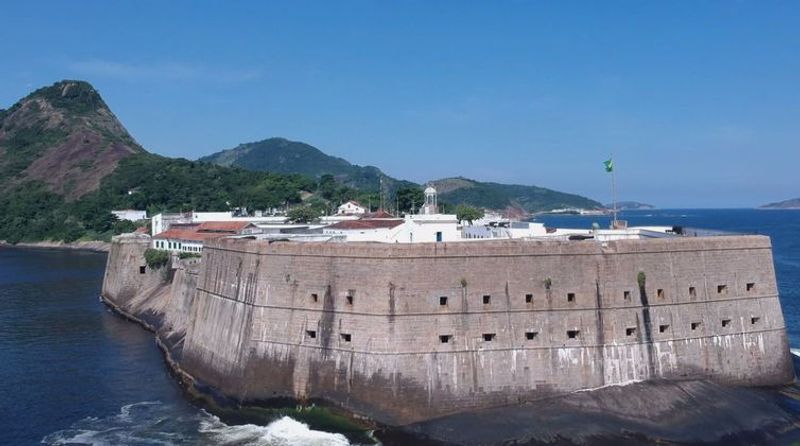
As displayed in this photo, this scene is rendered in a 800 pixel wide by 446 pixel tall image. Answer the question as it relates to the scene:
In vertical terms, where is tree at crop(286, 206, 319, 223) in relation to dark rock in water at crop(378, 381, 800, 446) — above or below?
above

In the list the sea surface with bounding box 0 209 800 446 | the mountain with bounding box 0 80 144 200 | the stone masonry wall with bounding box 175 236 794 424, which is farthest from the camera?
the mountain with bounding box 0 80 144 200

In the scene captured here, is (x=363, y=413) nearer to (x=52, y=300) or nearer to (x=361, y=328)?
(x=361, y=328)

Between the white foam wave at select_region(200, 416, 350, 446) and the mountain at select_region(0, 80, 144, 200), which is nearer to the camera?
the white foam wave at select_region(200, 416, 350, 446)

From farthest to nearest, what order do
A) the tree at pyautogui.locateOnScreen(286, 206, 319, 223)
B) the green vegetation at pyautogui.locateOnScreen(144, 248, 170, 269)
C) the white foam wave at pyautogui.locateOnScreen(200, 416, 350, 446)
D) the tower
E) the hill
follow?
1. the hill
2. the tree at pyautogui.locateOnScreen(286, 206, 319, 223)
3. the green vegetation at pyautogui.locateOnScreen(144, 248, 170, 269)
4. the tower
5. the white foam wave at pyautogui.locateOnScreen(200, 416, 350, 446)

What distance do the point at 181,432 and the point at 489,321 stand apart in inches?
468

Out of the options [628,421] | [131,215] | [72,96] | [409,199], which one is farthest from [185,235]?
[72,96]

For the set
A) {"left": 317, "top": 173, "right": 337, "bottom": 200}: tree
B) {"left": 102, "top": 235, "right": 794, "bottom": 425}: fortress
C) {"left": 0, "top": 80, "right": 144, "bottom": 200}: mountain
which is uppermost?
{"left": 0, "top": 80, "right": 144, "bottom": 200}: mountain

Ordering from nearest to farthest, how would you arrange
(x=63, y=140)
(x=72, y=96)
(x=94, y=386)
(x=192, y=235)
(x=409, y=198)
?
1. (x=94, y=386)
2. (x=192, y=235)
3. (x=409, y=198)
4. (x=63, y=140)
5. (x=72, y=96)

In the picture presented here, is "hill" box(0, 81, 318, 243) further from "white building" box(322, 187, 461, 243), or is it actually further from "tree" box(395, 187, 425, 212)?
"white building" box(322, 187, 461, 243)

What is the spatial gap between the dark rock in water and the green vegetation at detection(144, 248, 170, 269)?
3172cm

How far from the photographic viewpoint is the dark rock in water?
23.5 m

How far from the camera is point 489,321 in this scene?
85.4ft

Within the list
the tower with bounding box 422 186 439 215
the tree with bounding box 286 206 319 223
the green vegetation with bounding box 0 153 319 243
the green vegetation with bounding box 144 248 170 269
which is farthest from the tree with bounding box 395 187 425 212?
the green vegetation with bounding box 144 248 170 269

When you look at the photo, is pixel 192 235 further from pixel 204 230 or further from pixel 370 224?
pixel 370 224
